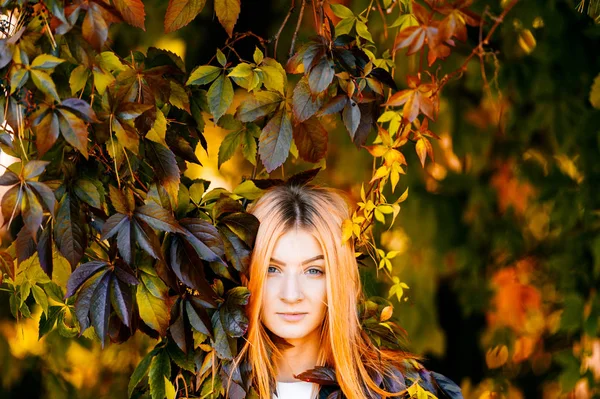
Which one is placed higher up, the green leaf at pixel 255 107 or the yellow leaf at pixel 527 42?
the yellow leaf at pixel 527 42

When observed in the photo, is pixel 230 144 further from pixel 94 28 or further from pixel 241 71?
pixel 94 28

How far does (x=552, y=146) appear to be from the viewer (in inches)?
103

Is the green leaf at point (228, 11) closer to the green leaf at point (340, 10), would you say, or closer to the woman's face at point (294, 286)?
the green leaf at point (340, 10)

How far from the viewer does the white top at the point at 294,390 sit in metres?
1.44

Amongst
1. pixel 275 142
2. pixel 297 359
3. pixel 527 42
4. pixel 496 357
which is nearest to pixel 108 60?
pixel 275 142

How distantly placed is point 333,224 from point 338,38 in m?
0.32

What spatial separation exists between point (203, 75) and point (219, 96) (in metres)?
0.04

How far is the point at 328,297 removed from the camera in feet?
4.62

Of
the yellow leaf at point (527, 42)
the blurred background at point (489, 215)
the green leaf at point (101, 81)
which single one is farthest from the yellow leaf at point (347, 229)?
the yellow leaf at point (527, 42)

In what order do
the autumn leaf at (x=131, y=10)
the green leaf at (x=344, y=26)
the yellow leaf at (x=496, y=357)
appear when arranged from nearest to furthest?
1. the autumn leaf at (x=131, y=10)
2. the green leaf at (x=344, y=26)
3. the yellow leaf at (x=496, y=357)

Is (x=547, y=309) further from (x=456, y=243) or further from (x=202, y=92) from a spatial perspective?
(x=202, y=92)

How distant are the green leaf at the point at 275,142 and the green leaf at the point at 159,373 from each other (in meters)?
0.34

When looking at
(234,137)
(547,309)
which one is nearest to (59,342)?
(234,137)

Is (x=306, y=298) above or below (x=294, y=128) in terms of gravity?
below
